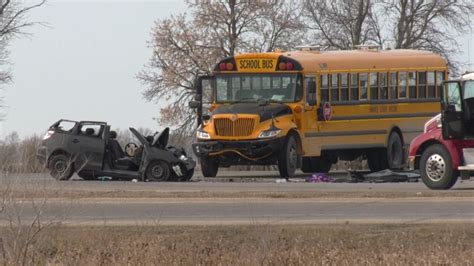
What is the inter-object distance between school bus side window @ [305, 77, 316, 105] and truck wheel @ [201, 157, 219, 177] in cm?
288

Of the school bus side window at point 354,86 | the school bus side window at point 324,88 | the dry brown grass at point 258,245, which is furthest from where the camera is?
the school bus side window at point 354,86

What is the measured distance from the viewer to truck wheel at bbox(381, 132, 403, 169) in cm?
2831

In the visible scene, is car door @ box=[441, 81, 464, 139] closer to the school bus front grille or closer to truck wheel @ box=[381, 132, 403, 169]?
the school bus front grille

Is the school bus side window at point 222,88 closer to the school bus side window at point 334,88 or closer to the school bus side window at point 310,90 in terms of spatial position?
the school bus side window at point 310,90

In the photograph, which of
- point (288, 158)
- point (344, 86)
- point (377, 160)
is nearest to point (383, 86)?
point (344, 86)

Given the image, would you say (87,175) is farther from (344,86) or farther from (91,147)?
(344,86)

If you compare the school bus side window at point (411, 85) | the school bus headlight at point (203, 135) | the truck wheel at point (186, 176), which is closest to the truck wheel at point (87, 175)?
the truck wheel at point (186, 176)

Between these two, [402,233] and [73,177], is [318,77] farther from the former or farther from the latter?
[402,233]

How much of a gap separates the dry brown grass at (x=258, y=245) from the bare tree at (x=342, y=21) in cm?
3412

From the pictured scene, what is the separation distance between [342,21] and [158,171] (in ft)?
84.2

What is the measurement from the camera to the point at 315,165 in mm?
30188

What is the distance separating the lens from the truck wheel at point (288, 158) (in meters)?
25.3

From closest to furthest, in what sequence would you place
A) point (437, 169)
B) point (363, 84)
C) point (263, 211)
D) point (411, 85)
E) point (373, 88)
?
point (263, 211)
point (437, 169)
point (363, 84)
point (373, 88)
point (411, 85)

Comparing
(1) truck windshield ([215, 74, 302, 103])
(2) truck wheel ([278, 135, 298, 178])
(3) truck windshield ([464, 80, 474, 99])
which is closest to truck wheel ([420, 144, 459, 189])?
(3) truck windshield ([464, 80, 474, 99])
